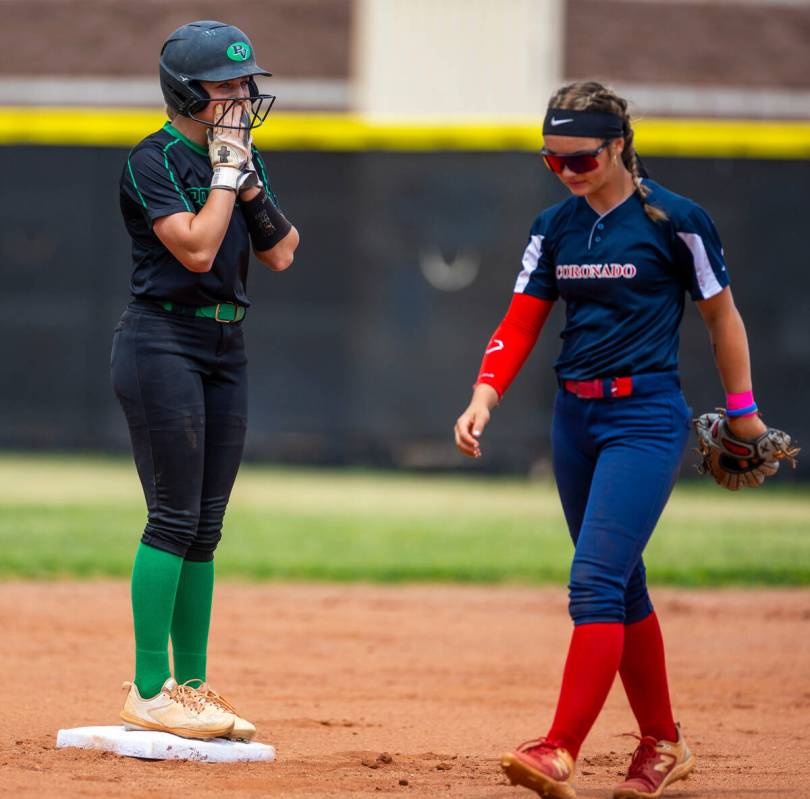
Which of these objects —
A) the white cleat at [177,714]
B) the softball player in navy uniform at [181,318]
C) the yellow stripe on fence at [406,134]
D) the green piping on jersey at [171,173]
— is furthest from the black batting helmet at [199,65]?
the yellow stripe on fence at [406,134]

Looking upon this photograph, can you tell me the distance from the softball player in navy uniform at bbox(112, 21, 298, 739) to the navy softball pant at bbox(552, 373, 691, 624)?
1.00m

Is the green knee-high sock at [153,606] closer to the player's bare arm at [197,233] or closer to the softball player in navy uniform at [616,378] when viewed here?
the player's bare arm at [197,233]

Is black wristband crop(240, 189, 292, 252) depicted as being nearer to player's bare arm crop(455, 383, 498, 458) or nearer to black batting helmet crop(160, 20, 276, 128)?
black batting helmet crop(160, 20, 276, 128)

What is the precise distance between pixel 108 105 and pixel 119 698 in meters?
14.8

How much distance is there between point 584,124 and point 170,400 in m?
1.34

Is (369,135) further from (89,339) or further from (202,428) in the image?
(202,428)

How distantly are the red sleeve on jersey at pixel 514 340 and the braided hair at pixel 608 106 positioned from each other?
417 millimetres

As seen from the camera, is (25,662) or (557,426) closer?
(557,426)

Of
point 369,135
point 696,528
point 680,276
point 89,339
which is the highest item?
point 369,135

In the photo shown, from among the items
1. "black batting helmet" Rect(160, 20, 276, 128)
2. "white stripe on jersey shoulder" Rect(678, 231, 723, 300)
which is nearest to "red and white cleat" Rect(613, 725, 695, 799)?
"white stripe on jersey shoulder" Rect(678, 231, 723, 300)

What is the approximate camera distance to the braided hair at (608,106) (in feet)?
12.4

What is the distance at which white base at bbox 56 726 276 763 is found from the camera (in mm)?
4082

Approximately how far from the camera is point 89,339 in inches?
518

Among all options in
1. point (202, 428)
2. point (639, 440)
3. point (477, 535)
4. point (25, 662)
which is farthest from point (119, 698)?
point (477, 535)
